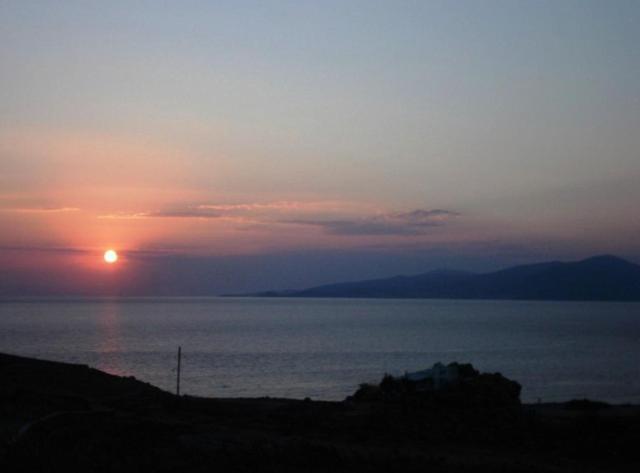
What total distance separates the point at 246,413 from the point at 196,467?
8633 millimetres

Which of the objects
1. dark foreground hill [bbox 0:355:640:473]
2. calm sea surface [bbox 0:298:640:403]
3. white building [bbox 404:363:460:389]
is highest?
white building [bbox 404:363:460:389]

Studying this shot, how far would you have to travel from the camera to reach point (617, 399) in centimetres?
4294

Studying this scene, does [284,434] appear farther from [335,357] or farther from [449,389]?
[335,357]

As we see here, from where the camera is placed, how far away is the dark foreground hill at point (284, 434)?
13.9m

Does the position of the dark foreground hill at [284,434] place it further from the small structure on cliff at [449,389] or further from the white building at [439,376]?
the white building at [439,376]

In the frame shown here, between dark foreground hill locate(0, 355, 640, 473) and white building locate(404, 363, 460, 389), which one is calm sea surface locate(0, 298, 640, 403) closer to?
white building locate(404, 363, 460, 389)

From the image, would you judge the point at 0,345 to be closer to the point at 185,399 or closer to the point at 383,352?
the point at 383,352

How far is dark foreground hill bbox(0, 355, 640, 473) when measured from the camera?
1390 cm

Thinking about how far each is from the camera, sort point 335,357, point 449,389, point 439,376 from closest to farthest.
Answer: point 449,389 → point 439,376 → point 335,357

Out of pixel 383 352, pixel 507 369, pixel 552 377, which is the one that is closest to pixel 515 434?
pixel 552 377

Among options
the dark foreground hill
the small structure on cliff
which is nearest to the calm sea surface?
the small structure on cliff

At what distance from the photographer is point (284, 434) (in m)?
18.6

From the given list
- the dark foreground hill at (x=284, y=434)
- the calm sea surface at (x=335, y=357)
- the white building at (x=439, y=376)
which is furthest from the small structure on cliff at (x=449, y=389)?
the calm sea surface at (x=335, y=357)

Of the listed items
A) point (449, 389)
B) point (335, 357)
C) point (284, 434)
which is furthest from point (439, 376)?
point (335, 357)
